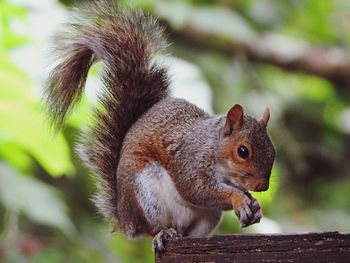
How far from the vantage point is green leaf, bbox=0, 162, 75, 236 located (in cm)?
277

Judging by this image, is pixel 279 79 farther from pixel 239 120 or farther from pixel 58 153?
pixel 239 120

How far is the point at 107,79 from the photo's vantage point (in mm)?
2352

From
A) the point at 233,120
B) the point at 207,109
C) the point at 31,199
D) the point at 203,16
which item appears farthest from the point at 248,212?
the point at 203,16

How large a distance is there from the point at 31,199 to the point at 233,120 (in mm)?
936

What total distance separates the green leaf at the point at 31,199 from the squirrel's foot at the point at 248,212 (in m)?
0.95

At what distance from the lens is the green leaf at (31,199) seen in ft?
9.07

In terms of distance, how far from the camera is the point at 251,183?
2012mm

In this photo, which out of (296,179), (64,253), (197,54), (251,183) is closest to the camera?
(251,183)

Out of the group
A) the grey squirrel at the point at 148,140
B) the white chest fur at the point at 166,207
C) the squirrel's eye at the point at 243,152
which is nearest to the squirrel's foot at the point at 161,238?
the grey squirrel at the point at 148,140

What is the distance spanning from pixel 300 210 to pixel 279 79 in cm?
83

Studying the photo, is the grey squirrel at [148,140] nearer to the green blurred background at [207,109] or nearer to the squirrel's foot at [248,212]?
the squirrel's foot at [248,212]

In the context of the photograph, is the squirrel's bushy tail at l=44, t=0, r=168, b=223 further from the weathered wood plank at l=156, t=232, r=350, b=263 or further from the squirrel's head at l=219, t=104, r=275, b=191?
the weathered wood plank at l=156, t=232, r=350, b=263

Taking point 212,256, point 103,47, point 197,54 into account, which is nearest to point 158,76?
point 103,47

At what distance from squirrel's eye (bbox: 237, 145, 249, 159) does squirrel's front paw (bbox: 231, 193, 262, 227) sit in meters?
0.10
